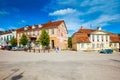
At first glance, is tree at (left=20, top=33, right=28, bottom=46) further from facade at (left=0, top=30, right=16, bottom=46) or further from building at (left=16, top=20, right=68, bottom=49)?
facade at (left=0, top=30, right=16, bottom=46)

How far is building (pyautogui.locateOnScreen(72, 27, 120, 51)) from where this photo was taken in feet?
167

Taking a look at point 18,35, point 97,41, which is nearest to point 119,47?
point 97,41

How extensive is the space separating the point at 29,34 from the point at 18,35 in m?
6.99

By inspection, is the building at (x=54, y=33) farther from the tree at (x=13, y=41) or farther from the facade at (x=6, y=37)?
the facade at (x=6, y=37)

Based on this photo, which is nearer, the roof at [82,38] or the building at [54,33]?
the building at [54,33]

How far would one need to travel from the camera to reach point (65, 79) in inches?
362

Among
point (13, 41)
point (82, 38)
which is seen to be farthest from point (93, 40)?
point (13, 41)

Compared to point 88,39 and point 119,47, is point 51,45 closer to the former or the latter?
point 88,39

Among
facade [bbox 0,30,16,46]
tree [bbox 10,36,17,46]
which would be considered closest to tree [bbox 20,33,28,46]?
tree [bbox 10,36,17,46]

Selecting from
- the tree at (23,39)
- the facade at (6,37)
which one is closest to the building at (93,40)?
the tree at (23,39)

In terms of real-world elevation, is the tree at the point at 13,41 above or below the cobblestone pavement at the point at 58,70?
above

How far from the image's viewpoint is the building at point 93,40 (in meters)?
50.8

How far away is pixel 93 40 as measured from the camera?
5262 cm

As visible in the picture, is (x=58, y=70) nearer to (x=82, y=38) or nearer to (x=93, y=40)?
(x=82, y=38)
